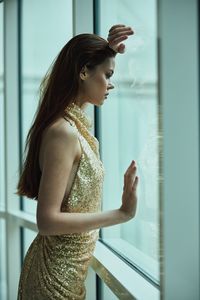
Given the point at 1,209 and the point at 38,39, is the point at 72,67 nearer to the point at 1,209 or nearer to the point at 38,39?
the point at 38,39

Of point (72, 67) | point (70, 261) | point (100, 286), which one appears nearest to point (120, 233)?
point (100, 286)

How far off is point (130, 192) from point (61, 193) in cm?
22

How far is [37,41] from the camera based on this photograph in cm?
321

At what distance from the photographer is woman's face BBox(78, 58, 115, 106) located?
5.25 feet

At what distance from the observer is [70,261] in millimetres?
1603

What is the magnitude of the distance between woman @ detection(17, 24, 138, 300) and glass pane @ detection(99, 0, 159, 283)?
213mm

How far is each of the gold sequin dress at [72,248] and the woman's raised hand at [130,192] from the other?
0.47 feet

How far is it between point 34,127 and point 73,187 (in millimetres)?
264

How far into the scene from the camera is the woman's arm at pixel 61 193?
1.46m

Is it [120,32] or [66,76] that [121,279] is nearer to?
[66,76]

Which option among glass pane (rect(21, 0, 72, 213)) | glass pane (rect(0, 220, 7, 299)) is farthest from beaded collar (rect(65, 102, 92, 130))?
glass pane (rect(0, 220, 7, 299))

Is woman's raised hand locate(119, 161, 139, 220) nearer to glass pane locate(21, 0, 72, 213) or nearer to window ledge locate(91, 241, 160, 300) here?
window ledge locate(91, 241, 160, 300)

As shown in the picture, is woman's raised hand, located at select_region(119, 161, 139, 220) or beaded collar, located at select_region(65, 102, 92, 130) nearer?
woman's raised hand, located at select_region(119, 161, 139, 220)

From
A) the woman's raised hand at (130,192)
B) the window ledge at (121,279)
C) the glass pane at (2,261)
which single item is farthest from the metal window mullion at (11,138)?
the woman's raised hand at (130,192)
